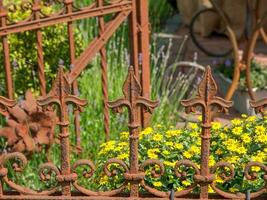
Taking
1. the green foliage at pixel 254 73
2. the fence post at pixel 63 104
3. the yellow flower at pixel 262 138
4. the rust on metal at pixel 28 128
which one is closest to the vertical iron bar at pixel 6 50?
the rust on metal at pixel 28 128

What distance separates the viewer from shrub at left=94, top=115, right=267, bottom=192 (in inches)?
124

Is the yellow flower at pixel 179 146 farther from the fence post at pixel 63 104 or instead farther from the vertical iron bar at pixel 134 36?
the vertical iron bar at pixel 134 36

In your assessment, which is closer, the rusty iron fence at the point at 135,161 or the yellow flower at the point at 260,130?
the rusty iron fence at the point at 135,161

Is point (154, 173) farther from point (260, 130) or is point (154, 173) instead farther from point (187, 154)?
point (260, 130)

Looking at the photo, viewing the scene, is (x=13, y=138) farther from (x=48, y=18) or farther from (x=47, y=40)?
(x=47, y=40)

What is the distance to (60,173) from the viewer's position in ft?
10.0

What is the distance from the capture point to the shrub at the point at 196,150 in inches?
124

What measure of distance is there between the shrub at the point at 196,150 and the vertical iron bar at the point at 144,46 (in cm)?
110

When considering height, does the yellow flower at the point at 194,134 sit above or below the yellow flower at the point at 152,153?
above

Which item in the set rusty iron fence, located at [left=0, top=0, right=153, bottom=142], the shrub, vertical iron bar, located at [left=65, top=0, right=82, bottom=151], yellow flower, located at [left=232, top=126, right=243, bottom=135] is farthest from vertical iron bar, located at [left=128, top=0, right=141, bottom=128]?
yellow flower, located at [left=232, top=126, right=243, bottom=135]

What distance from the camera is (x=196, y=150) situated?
323cm

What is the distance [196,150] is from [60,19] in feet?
4.97

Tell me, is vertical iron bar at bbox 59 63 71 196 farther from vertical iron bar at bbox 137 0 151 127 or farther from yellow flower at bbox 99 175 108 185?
vertical iron bar at bbox 137 0 151 127

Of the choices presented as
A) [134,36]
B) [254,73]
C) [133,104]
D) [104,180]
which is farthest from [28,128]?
[254,73]
